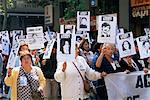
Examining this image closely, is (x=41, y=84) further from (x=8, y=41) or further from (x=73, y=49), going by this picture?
(x=8, y=41)

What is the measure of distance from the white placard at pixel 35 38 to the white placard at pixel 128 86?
343 centimetres

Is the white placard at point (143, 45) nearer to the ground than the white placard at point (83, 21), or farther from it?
nearer to the ground

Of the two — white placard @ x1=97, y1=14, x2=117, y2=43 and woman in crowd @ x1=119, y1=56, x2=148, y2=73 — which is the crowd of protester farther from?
white placard @ x1=97, y1=14, x2=117, y2=43

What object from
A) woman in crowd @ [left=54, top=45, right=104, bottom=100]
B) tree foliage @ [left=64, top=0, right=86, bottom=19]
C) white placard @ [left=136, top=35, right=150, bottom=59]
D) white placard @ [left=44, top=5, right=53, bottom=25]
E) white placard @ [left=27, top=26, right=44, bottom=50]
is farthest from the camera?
white placard @ [left=44, top=5, right=53, bottom=25]

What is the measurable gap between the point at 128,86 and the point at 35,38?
3.80 meters

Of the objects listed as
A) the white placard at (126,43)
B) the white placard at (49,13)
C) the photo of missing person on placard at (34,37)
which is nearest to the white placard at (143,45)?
the white placard at (126,43)

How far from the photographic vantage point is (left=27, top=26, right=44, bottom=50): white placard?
1176 cm


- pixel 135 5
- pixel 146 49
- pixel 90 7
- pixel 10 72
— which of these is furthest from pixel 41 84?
pixel 90 7

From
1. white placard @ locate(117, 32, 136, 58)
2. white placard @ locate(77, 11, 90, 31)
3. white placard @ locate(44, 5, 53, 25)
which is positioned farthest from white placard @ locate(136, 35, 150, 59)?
white placard @ locate(44, 5, 53, 25)

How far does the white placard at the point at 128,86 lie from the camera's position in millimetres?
8656

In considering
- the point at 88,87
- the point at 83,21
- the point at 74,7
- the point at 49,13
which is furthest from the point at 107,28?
the point at 49,13

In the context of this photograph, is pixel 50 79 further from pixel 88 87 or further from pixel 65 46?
pixel 88 87

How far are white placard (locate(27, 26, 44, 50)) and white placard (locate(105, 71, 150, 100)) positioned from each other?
11.2 feet

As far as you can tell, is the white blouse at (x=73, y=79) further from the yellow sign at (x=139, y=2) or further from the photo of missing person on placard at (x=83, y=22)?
the yellow sign at (x=139, y=2)
